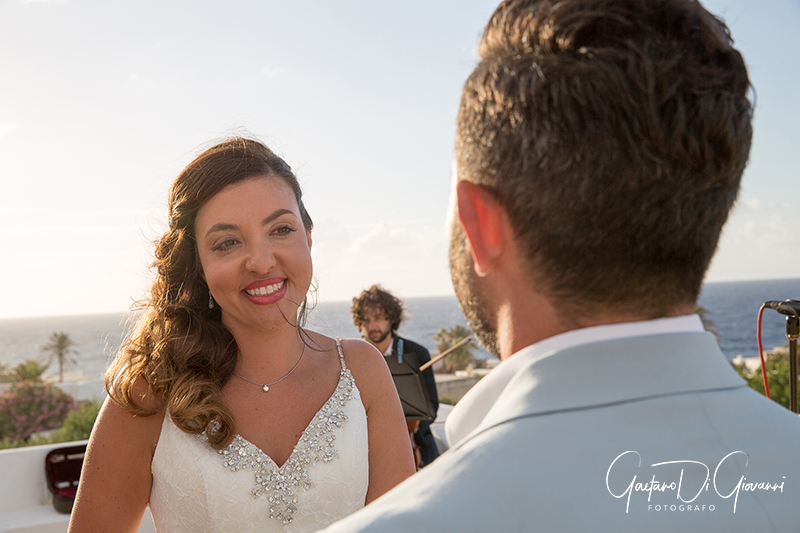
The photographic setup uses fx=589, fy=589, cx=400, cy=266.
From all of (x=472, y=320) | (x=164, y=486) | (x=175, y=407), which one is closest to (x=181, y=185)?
(x=175, y=407)

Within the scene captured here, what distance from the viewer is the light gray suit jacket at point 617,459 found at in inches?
25.1

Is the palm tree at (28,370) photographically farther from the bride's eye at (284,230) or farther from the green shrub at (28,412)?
the bride's eye at (284,230)

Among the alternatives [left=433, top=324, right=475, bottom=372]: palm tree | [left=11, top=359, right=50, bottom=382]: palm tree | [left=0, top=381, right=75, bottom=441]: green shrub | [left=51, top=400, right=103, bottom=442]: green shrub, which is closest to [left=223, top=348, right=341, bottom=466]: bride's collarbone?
[left=51, top=400, right=103, bottom=442]: green shrub

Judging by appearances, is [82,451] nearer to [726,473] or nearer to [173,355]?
[173,355]

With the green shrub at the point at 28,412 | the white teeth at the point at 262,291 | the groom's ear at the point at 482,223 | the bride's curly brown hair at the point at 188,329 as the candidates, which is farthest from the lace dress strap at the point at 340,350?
the green shrub at the point at 28,412

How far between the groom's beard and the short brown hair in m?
5.39

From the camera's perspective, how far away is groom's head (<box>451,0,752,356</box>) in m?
0.78

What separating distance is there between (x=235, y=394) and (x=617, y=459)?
1.81m

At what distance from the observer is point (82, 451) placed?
5.23 metres

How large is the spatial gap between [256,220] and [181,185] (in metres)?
0.34

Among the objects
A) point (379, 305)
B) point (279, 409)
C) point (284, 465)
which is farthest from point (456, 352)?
point (284, 465)

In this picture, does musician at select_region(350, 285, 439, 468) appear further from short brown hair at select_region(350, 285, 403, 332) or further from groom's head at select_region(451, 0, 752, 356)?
groom's head at select_region(451, 0, 752, 356)

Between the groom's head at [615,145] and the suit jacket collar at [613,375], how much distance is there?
3.3 inches

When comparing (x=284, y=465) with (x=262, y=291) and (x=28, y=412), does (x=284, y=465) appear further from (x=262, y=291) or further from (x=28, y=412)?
(x=28, y=412)
